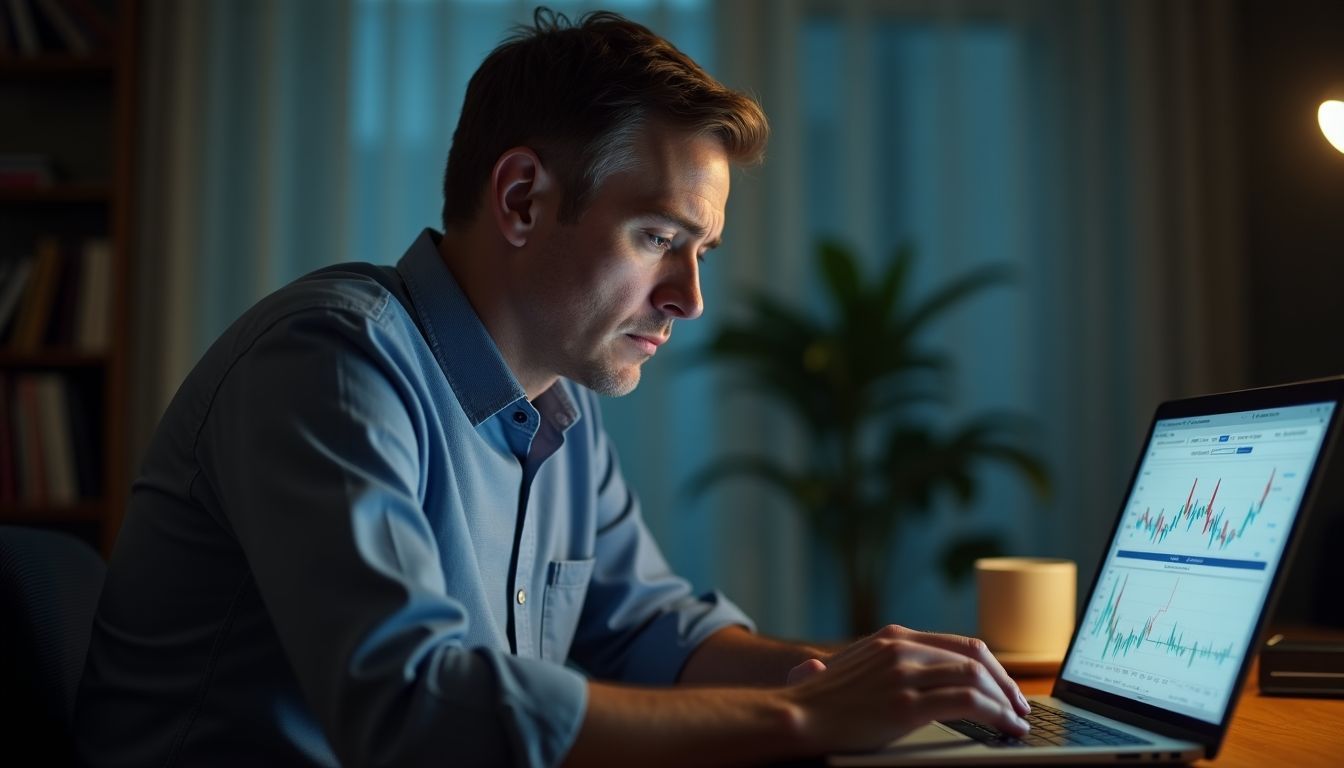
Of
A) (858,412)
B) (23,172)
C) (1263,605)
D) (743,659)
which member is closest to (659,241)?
(743,659)

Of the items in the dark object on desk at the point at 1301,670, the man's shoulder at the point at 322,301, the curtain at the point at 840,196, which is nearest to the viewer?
the man's shoulder at the point at 322,301

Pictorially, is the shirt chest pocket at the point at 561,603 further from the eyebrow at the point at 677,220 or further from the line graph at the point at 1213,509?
Result: the line graph at the point at 1213,509

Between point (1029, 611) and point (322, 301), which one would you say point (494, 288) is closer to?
point (322, 301)

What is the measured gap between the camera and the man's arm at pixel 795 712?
2.60 ft

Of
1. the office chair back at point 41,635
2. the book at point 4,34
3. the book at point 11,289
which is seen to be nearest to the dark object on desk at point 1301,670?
the office chair back at point 41,635

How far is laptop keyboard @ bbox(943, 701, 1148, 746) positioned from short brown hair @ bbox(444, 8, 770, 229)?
0.66 m

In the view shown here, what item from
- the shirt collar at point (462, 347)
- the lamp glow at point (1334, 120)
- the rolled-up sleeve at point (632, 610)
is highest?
the lamp glow at point (1334, 120)

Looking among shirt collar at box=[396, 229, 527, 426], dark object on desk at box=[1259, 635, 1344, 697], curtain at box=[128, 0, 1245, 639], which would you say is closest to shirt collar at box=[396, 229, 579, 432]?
shirt collar at box=[396, 229, 527, 426]

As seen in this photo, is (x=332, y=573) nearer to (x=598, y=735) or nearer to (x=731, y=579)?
(x=598, y=735)

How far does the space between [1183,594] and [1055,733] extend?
0.18 metres

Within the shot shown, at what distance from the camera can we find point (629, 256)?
4.15 feet

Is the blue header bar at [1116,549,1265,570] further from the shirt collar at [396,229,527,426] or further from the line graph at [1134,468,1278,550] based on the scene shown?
the shirt collar at [396,229,527,426]

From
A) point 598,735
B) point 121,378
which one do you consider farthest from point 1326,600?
point 121,378

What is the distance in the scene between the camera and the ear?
1.27 m
